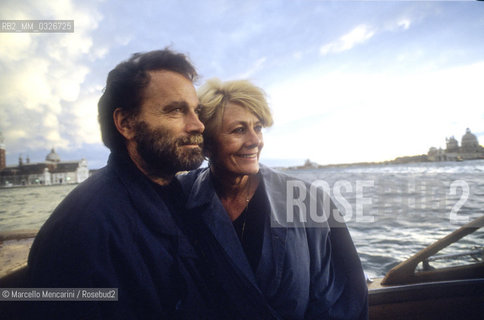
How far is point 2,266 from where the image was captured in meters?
1.39

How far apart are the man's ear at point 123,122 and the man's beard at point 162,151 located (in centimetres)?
6

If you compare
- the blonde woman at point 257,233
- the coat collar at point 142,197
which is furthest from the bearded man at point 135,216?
the blonde woman at point 257,233

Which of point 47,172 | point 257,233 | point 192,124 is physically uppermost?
point 192,124

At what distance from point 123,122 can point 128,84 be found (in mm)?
264

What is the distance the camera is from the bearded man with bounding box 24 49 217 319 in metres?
0.99

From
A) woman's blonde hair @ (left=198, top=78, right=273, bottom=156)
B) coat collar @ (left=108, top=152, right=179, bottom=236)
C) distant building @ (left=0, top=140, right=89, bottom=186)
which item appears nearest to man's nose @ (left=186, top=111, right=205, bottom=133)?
woman's blonde hair @ (left=198, top=78, right=273, bottom=156)

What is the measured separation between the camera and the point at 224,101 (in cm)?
198

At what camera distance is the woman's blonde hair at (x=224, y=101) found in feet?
6.39

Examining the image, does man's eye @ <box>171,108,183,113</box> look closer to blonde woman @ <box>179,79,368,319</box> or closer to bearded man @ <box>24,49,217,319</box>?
bearded man @ <box>24,49,217,319</box>

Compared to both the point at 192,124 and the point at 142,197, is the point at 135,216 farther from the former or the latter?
the point at 192,124

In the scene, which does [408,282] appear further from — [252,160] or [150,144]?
[150,144]

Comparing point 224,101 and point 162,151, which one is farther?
point 224,101

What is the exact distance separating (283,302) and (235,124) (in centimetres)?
134

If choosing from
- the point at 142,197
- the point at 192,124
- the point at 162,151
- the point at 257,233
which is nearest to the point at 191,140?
the point at 192,124
